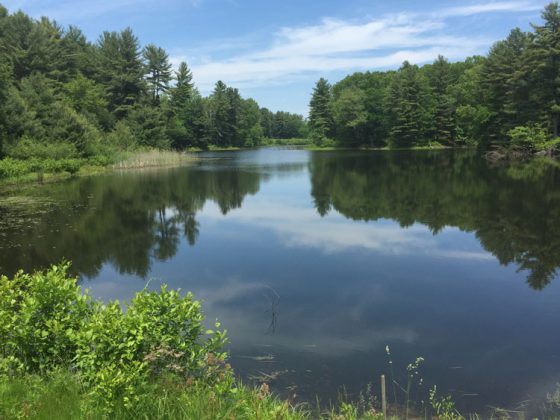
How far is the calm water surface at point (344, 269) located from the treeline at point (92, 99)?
48.4 ft

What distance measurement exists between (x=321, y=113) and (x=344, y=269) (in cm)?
9235

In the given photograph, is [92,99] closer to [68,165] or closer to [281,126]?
[68,165]

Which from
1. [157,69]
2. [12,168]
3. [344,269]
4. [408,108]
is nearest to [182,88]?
[157,69]

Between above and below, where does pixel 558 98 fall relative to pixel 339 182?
above

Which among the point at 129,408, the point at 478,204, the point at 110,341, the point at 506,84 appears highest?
the point at 506,84

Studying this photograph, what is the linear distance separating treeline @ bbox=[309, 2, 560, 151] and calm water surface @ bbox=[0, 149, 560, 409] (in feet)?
104

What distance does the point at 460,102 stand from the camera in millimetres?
83062

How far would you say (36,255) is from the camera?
42.2 feet

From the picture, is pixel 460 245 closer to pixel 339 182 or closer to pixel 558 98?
pixel 339 182

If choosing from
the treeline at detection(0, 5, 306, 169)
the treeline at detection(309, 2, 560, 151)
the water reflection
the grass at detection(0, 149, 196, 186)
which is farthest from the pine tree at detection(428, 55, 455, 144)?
the grass at detection(0, 149, 196, 186)

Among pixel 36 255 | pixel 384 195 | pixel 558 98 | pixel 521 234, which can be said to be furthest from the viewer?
pixel 558 98

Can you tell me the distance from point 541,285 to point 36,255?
43.3 feet

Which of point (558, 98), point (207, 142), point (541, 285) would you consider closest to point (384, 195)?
point (541, 285)

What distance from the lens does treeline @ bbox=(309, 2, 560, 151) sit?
162ft
